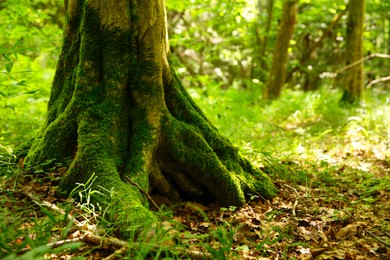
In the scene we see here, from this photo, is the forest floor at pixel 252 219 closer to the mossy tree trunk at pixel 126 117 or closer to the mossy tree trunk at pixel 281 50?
the mossy tree trunk at pixel 126 117

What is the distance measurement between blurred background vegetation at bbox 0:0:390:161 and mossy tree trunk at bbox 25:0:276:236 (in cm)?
52

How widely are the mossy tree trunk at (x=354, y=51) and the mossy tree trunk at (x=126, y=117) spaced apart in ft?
20.1

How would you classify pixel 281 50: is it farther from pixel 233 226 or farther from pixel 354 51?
pixel 233 226

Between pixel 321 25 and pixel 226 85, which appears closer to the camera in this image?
pixel 321 25

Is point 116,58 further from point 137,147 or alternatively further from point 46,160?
point 46,160

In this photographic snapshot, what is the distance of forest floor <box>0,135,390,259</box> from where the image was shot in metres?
2.12

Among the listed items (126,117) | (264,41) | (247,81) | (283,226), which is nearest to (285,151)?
(283,226)

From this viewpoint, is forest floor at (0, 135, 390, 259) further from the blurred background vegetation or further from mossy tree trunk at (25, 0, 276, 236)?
the blurred background vegetation

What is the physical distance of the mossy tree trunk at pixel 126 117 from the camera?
3.03 metres

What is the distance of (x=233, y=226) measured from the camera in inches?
116

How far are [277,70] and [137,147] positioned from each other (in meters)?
8.93

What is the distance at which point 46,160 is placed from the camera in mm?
3049

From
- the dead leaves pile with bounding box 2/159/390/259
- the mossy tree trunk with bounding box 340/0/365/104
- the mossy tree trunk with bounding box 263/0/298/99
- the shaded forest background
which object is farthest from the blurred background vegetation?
the dead leaves pile with bounding box 2/159/390/259

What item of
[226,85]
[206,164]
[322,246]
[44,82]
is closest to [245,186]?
[206,164]
